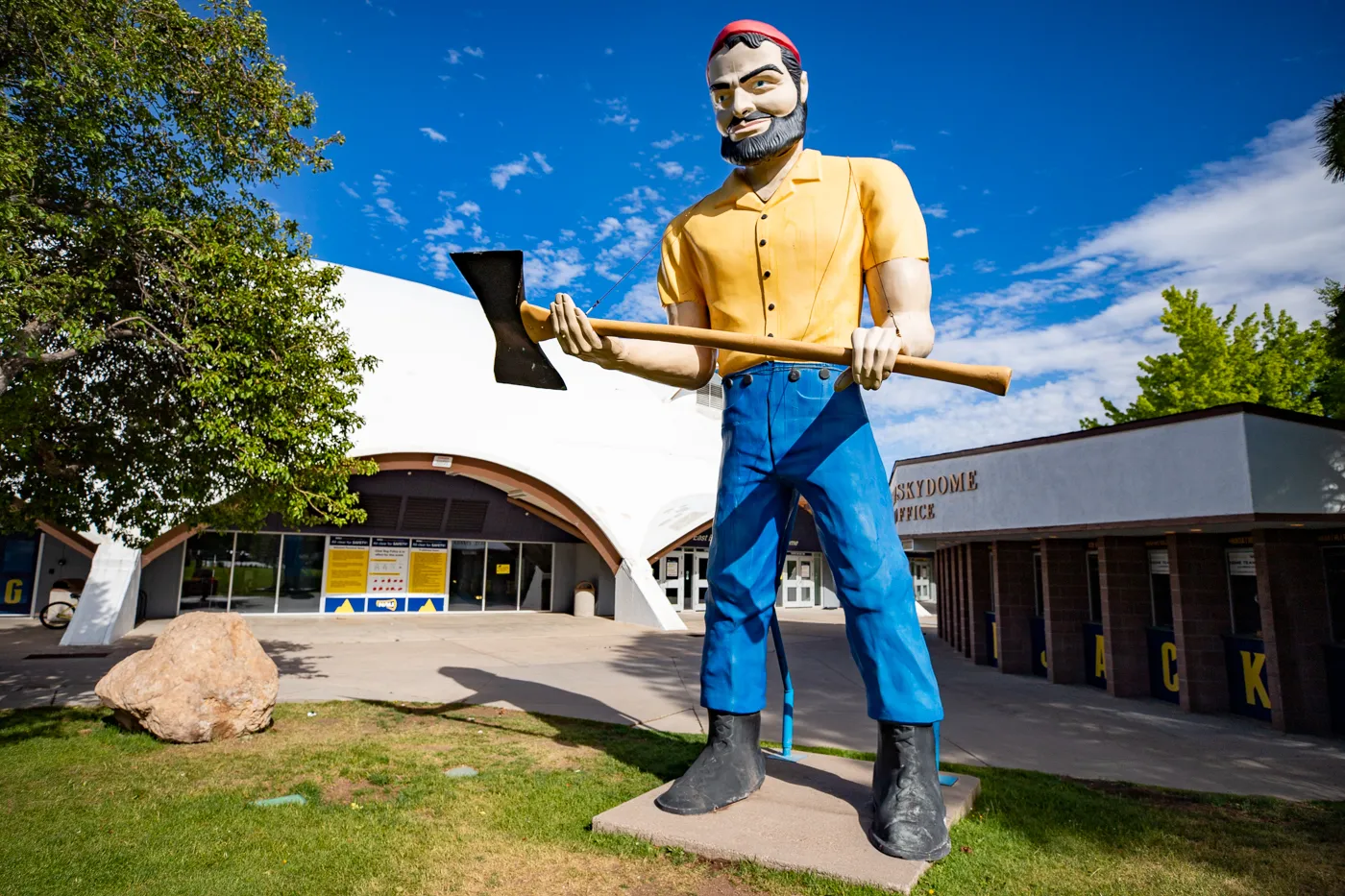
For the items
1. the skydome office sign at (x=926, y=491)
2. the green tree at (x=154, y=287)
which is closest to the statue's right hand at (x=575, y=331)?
the green tree at (x=154, y=287)

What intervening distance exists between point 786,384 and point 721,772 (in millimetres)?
1951

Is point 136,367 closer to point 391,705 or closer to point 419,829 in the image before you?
point 391,705

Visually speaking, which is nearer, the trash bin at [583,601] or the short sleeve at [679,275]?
the short sleeve at [679,275]

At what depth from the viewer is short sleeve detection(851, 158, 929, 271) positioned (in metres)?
3.74

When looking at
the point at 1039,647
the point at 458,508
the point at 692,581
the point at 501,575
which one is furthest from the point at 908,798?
the point at 692,581

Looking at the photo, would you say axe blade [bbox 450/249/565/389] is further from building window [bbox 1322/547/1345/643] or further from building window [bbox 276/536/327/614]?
building window [bbox 276/536/327/614]

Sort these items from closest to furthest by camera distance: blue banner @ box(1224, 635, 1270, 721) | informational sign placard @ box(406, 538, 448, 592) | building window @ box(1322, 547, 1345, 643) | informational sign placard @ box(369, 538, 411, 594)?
building window @ box(1322, 547, 1345, 643), blue banner @ box(1224, 635, 1270, 721), informational sign placard @ box(369, 538, 411, 594), informational sign placard @ box(406, 538, 448, 592)

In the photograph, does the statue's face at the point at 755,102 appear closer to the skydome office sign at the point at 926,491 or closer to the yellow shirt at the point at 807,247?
the yellow shirt at the point at 807,247

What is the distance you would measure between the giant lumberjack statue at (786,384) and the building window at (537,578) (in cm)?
1820

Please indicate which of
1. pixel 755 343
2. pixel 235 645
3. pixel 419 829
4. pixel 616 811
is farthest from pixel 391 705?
pixel 755 343

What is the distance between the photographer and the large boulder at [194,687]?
5590 millimetres

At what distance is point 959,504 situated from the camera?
10219 millimetres

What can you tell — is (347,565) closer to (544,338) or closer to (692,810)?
(544,338)

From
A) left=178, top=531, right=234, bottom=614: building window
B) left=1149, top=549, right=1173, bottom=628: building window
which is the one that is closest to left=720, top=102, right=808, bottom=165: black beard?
left=1149, top=549, right=1173, bottom=628: building window
